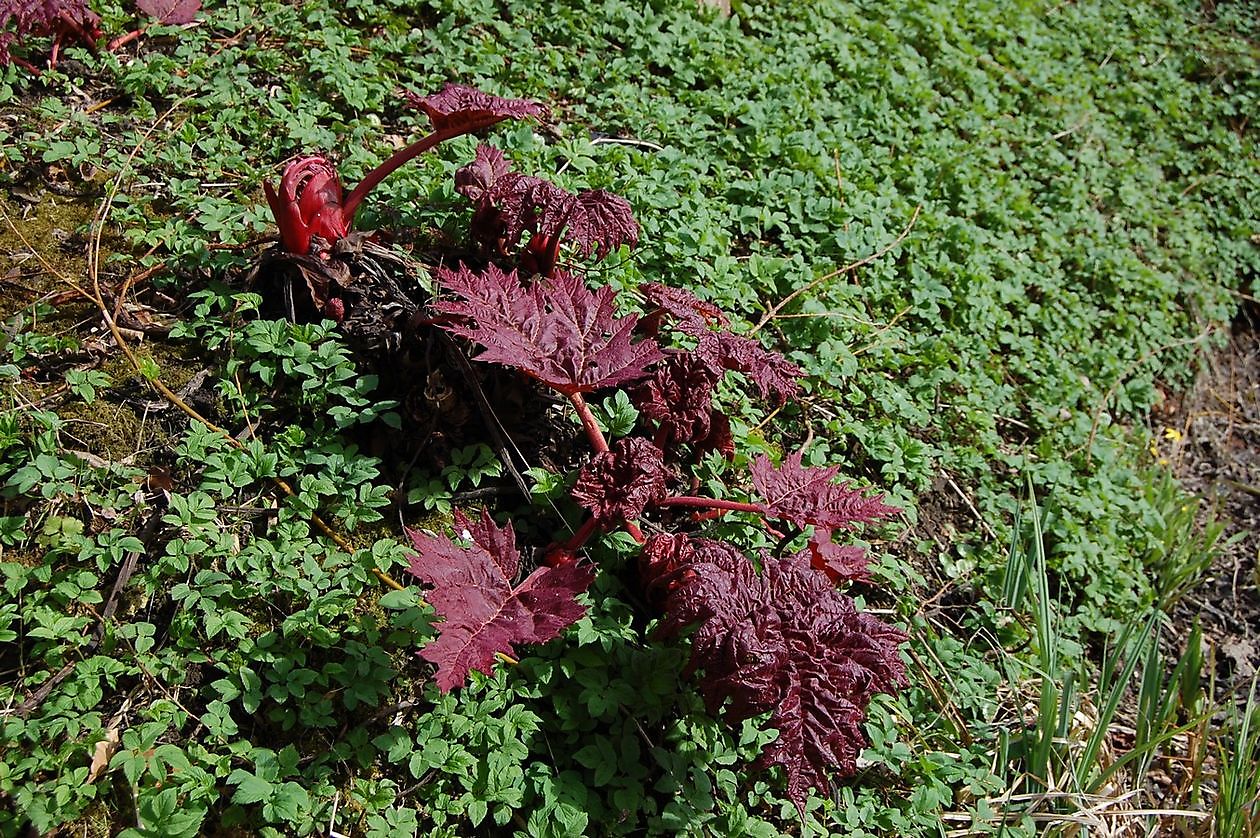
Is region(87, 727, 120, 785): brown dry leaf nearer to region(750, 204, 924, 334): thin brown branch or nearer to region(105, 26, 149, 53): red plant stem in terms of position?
region(750, 204, 924, 334): thin brown branch

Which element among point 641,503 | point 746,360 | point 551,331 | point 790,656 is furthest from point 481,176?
point 790,656

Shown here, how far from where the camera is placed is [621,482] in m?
2.46

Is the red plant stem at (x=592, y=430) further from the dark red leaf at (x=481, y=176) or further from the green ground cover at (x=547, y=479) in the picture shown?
the dark red leaf at (x=481, y=176)

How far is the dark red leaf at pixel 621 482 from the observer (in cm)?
242

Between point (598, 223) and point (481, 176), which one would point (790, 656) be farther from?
point (481, 176)

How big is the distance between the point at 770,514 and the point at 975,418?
1.47 m

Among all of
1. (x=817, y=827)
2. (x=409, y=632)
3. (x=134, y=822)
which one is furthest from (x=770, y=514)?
(x=134, y=822)

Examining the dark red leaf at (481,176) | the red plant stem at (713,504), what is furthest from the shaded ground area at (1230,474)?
the dark red leaf at (481,176)

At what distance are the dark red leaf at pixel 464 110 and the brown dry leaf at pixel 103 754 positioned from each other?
1.72 m

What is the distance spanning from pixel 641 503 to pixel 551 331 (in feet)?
1.62

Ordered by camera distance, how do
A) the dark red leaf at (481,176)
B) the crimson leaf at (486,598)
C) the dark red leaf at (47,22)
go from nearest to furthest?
1. the crimson leaf at (486,598)
2. the dark red leaf at (481,176)
3. the dark red leaf at (47,22)

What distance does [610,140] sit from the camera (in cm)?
378

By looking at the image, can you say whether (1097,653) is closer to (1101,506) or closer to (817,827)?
(1101,506)

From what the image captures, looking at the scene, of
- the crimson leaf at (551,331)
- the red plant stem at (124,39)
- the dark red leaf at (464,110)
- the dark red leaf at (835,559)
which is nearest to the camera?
the crimson leaf at (551,331)
